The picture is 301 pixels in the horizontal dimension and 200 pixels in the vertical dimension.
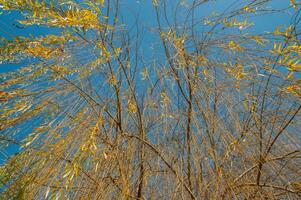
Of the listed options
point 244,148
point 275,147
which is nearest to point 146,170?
point 244,148

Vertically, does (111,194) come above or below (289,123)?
below

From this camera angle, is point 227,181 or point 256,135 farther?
point 256,135

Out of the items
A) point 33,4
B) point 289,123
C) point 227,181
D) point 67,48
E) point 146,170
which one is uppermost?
point 33,4

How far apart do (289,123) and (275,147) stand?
0.68ft

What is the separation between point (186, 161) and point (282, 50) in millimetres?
784

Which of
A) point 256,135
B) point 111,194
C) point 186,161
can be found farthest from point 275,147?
point 111,194

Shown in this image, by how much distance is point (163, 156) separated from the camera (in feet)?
7.33

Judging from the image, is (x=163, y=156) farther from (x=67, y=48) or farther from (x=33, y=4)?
(x=33, y=4)

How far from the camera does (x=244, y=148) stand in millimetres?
2234

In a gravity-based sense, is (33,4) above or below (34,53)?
above

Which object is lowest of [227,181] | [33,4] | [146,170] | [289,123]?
[146,170]

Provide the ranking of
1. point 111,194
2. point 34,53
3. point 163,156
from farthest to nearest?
point 163,156, point 34,53, point 111,194

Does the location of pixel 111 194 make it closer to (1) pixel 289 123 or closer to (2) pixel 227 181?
(2) pixel 227 181

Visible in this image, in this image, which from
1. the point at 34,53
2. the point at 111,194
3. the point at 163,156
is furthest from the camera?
the point at 163,156
